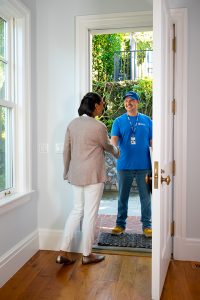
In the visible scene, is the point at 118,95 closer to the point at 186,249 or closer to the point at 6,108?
the point at 6,108

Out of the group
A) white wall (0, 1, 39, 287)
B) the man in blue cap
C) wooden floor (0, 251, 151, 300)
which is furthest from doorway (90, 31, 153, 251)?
wooden floor (0, 251, 151, 300)

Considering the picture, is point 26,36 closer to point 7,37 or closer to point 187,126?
point 7,37

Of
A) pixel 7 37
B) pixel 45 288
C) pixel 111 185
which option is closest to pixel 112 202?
pixel 111 185

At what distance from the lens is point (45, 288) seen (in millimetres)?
2197

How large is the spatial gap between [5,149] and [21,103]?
0.45 metres

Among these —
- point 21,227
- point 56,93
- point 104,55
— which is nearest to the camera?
point 21,227

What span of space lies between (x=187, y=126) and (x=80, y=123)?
98 centimetres

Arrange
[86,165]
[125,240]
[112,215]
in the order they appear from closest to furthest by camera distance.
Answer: [86,165], [125,240], [112,215]

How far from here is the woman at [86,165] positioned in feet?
8.11

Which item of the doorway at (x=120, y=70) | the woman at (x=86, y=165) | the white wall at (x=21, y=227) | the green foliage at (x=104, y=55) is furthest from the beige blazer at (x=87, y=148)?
the green foliage at (x=104, y=55)

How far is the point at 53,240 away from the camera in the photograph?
9.59 ft

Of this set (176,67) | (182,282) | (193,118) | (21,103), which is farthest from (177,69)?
(182,282)

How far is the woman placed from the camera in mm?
2473

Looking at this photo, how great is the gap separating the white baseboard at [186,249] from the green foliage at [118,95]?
399 centimetres
